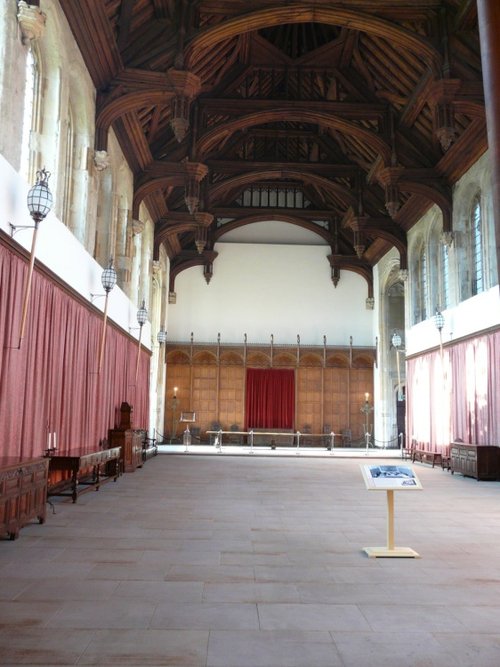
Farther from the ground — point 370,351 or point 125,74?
point 125,74

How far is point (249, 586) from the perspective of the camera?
433cm

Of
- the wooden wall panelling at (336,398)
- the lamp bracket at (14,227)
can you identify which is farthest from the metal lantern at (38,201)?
the wooden wall panelling at (336,398)

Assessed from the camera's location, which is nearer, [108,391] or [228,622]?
[228,622]

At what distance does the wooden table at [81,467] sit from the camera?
791 cm

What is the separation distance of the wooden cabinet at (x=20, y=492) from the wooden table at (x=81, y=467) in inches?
22.2

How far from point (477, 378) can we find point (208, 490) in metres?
7.61

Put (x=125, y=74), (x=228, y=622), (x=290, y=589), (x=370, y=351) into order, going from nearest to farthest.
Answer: (x=228, y=622), (x=290, y=589), (x=125, y=74), (x=370, y=351)

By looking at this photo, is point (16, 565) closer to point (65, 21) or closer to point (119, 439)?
point (119, 439)

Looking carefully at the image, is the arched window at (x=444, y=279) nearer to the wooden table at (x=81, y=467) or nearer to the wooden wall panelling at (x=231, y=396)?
the wooden wall panelling at (x=231, y=396)

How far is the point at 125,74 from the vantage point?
1169cm

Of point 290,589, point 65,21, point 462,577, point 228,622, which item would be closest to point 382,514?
point 462,577

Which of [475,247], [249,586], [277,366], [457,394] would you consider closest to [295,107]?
[475,247]

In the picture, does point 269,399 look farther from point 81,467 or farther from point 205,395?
point 81,467

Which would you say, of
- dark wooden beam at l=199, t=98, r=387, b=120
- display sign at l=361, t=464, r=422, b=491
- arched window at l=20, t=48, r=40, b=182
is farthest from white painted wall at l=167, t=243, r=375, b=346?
display sign at l=361, t=464, r=422, b=491
